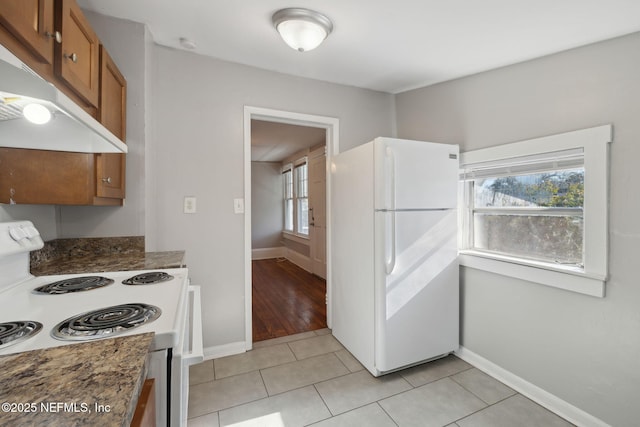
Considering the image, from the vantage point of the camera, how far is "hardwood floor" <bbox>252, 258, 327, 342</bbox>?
110 inches

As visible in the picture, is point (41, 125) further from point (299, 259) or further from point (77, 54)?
point (299, 259)

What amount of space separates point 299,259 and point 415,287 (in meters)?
3.73

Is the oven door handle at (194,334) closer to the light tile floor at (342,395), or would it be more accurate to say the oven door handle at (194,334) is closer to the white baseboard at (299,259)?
the light tile floor at (342,395)

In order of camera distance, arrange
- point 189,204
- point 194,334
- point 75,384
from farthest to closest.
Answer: point 189,204, point 194,334, point 75,384

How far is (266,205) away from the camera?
6.51 m

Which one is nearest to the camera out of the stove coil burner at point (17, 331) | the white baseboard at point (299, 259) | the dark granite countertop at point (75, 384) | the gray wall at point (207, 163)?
the dark granite countertop at point (75, 384)

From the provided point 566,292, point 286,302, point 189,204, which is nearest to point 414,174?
point 566,292

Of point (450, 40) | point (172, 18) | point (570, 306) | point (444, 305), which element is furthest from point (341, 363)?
point (172, 18)

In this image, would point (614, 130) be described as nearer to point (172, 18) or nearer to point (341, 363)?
point (341, 363)

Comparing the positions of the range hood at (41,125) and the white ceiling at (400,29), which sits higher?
the white ceiling at (400,29)

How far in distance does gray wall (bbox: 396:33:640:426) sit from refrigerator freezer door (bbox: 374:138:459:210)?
1.12ft

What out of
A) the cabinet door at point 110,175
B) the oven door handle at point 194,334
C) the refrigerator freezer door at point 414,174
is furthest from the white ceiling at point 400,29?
the oven door handle at point 194,334

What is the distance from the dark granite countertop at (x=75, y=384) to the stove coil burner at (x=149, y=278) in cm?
56

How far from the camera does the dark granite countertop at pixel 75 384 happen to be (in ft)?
1.45
